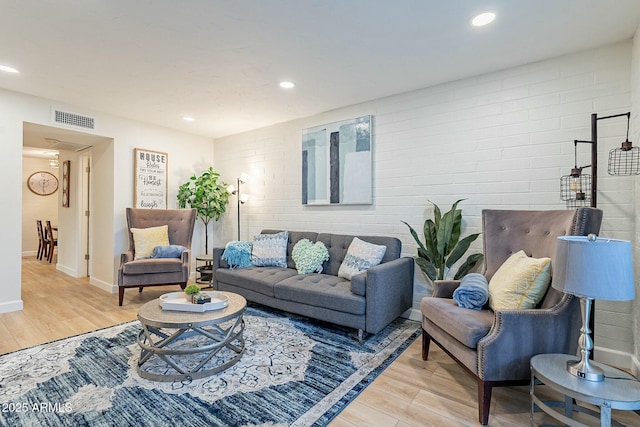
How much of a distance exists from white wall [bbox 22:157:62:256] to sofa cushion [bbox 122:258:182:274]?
5.46m

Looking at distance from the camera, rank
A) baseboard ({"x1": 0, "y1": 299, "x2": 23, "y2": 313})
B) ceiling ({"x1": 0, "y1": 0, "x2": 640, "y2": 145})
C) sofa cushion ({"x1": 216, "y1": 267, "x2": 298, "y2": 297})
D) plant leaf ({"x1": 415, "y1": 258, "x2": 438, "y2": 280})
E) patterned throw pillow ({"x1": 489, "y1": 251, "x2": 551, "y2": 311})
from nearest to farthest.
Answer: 1. patterned throw pillow ({"x1": 489, "y1": 251, "x2": 551, "y2": 311})
2. ceiling ({"x1": 0, "y1": 0, "x2": 640, "y2": 145})
3. plant leaf ({"x1": 415, "y1": 258, "x2": 438, "y2": 280})
4. sofa cushion ({"x1": 216, "y1": 267, "x2": 298, "y2": 297})
5. baseboard ({"x1": 0, "y1": 299, "x2": 23, "y2": 313})

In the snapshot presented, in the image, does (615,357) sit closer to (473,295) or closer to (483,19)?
(473,295)

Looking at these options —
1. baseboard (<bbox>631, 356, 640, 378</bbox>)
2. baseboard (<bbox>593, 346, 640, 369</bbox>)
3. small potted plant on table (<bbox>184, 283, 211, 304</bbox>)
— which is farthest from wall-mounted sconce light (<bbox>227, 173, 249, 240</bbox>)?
baseboard (<bbox>631, 356, 640, 378</bbox>)

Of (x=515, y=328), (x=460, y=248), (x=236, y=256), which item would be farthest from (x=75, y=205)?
(x=515, y=328)

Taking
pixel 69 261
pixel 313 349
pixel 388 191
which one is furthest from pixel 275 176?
pixel 69 261

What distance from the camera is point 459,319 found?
1.84 metres

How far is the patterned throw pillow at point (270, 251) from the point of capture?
3.66 m

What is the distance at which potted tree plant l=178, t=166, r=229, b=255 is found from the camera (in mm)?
4645

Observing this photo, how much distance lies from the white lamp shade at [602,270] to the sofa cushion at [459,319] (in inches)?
20.0

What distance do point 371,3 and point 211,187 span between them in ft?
11.6

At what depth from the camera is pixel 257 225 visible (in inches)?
184

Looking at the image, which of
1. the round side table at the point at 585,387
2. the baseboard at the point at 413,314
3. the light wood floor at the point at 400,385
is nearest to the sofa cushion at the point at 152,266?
the light wood floor at the point at 400,385

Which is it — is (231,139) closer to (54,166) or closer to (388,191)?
(388,191)

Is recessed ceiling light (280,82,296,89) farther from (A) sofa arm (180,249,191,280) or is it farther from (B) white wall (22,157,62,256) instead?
(B) white wall (22,157,62,256)
